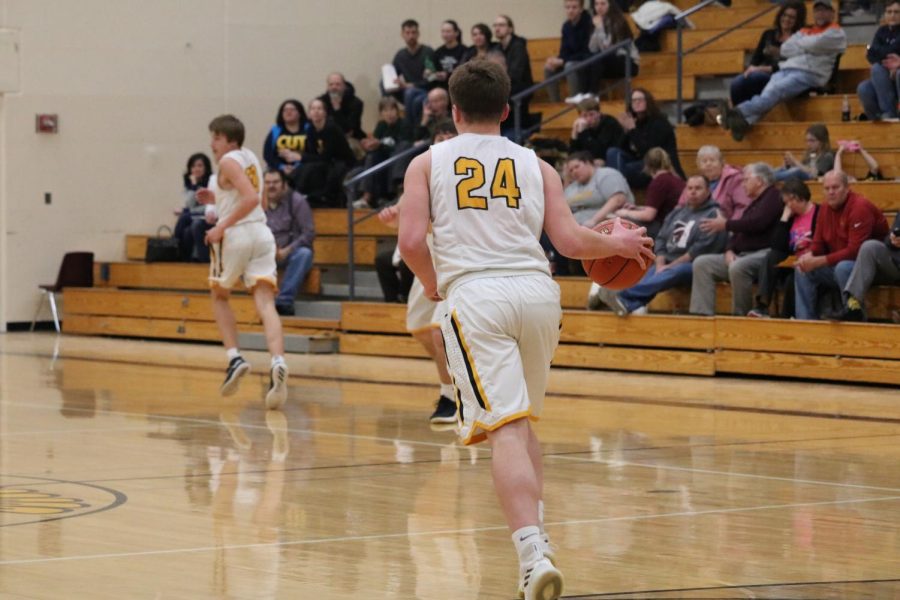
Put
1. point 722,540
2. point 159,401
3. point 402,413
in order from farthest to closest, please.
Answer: point 159,401 < point 402,413 < point 722,540

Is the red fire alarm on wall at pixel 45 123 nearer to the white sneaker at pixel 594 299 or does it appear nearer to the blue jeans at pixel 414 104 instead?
the blue jeans at pixel 414 104

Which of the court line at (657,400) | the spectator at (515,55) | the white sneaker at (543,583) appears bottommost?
the court line at (657,400)

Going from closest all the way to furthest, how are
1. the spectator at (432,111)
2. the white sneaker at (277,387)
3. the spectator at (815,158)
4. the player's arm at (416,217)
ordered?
the player's arm at (416,217)
the white sneaker at (277,387)
the spectator at (815,158)
the spectator at (432,111)

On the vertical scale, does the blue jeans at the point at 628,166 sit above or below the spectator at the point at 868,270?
above

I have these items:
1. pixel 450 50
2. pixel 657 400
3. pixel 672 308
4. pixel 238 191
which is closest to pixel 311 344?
pixel 672 308

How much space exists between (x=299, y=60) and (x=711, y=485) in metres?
13.3

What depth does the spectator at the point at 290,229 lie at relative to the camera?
52.1 ft

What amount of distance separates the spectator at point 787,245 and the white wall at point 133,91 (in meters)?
8.44

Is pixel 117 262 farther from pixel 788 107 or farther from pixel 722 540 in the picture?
pixel 722 540

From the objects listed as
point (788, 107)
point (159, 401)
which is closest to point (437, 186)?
point (159, 401)

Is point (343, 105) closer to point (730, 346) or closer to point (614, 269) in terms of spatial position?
point (730, 346)

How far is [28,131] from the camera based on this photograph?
17641 mm

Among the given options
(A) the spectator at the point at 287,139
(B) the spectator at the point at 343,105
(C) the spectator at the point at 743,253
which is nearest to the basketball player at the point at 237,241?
(C) the spectator at the point at 743,253

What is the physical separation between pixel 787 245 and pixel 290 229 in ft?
18.4
